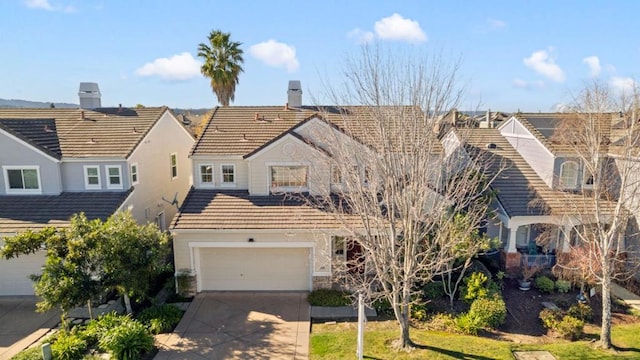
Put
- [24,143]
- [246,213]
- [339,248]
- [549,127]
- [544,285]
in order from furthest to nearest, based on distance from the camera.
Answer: [549,127], [24,143], [339,248], [246,213], [544,285]

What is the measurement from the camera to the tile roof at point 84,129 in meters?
19.4

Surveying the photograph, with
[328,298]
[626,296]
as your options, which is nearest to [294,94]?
[328,298]

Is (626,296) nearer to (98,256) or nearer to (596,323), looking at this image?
(596,323)

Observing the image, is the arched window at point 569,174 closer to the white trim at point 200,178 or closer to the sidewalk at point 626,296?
the sidewalk at point 626,296

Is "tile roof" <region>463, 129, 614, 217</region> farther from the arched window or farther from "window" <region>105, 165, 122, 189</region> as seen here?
"window" <region>105, 165, 122, 189</region>

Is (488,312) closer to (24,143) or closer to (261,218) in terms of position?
(261,218)

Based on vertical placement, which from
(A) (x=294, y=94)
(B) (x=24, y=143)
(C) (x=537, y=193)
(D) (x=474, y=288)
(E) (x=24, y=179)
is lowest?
(D) (x=474, y=288)

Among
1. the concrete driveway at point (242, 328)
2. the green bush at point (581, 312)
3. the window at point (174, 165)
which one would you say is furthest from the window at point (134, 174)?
the green bush at point (581, 312)

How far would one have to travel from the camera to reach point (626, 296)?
17.3m

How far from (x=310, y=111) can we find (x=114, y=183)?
11.0 meters

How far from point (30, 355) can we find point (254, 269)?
8.34m

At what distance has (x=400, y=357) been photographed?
12391 millimetres

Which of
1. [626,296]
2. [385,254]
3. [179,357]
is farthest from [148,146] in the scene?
[626,296]

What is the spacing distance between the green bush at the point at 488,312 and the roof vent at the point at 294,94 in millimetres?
15053
